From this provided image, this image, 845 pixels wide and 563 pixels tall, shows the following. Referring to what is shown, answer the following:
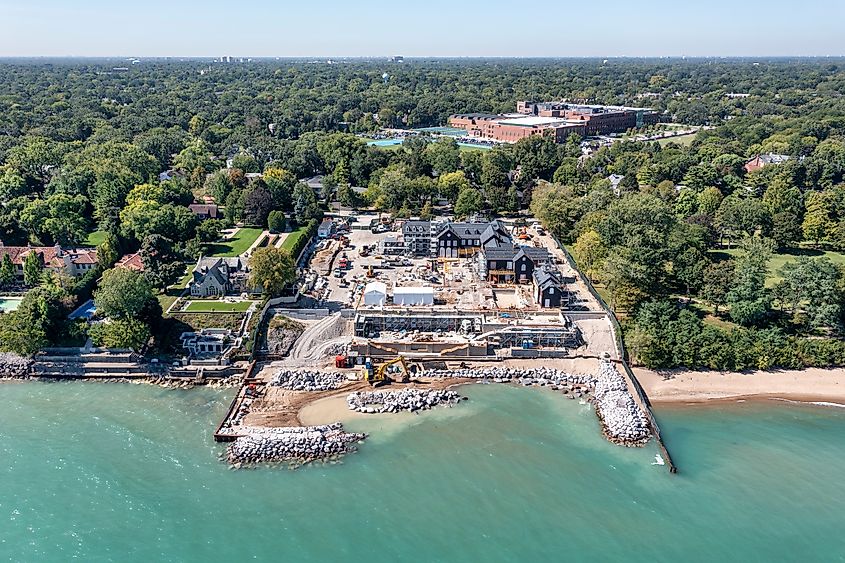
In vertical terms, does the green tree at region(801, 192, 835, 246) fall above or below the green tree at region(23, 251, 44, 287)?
above

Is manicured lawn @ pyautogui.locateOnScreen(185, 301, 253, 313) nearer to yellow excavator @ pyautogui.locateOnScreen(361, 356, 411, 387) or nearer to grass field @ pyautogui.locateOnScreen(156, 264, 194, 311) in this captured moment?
grass field @ pyautogui.locateOnScreen(156, 264, 194, 311)

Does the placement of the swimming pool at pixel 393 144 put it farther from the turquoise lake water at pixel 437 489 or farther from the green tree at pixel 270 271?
the turquoise lake water at pixel 437 489

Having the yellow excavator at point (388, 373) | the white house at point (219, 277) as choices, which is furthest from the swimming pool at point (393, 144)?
the yellow excavator at point (388, 373)

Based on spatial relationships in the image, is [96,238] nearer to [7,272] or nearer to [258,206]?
[7,272]

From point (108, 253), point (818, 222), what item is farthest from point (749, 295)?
point (108, 253)

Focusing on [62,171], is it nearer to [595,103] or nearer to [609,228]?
[609,228]

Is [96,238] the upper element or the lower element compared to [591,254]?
lower

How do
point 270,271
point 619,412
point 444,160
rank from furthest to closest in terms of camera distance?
point 444,160
point 270,271
point 619,412

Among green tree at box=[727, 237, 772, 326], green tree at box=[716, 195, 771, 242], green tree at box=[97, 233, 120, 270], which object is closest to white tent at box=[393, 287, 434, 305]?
green tree at box=[727, 237, 772, 326]
